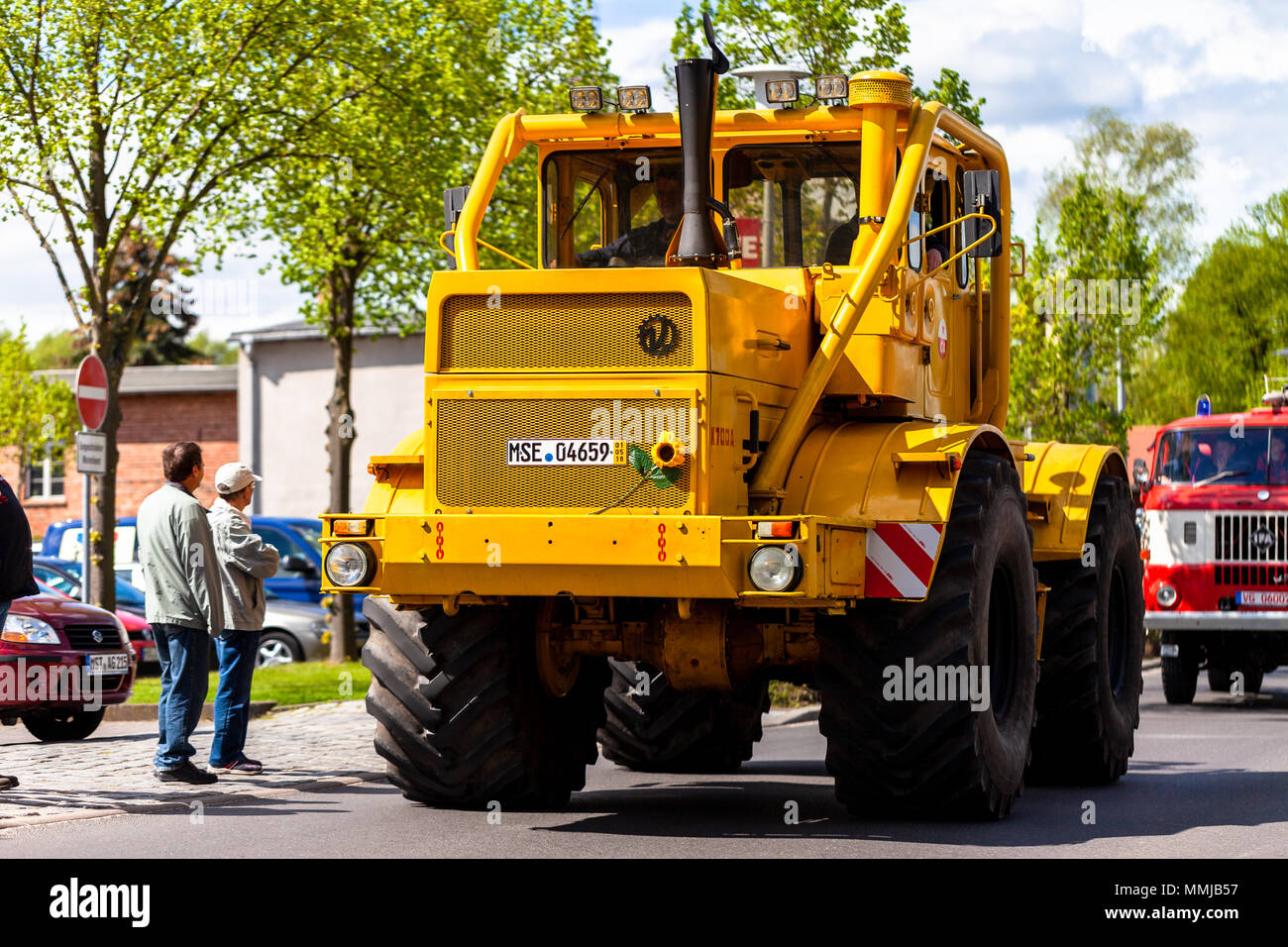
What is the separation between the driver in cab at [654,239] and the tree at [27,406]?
3397 cm

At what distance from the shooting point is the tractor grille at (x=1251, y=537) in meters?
18.5

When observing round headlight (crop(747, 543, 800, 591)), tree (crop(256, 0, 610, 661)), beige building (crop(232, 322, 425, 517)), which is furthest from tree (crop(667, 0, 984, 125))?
beige building (crop(232, 322, 425, 517))

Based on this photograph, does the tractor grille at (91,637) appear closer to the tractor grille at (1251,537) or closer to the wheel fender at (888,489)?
the wheel fender at (888,489)

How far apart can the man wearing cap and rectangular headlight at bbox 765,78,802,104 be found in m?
3.88

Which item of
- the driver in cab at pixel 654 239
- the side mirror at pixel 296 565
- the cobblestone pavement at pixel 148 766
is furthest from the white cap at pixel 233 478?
the side mirror at pixel 296 565

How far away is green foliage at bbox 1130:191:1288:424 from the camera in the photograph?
163 ft

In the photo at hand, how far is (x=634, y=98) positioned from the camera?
35.8ft

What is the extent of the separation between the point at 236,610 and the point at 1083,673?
16.8 feet

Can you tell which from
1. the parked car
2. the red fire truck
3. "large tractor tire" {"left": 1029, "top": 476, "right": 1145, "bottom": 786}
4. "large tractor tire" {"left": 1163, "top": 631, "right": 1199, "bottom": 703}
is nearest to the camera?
"large tractor tire" {"left": 1029, "top": 476, "right": 1145, "bottom": 786}

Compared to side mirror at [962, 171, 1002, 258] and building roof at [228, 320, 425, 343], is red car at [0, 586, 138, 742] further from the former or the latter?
building roof at [228, 320, 425, 343]

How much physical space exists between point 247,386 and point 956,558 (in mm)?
36317

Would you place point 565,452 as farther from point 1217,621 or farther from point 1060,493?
point 1217,621

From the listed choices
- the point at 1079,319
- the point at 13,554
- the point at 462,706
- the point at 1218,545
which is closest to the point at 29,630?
the point at 13,554

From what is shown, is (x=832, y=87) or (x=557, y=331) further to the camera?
(x=832, y=87)
